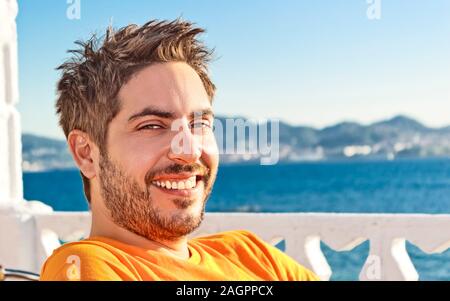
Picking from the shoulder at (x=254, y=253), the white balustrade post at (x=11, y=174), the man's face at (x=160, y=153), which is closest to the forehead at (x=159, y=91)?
the man's face at (x=160, y=153)

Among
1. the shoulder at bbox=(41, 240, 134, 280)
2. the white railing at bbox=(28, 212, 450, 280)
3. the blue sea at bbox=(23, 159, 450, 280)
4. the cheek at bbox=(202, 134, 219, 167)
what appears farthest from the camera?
the blue sea at bbox=(23, 159, 450, 280)

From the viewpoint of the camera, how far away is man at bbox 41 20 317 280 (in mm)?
1473

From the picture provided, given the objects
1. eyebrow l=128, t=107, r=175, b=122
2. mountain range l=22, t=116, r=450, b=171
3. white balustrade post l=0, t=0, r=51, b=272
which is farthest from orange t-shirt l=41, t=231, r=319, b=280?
mountain range l=22, t=116, r=450, b=171

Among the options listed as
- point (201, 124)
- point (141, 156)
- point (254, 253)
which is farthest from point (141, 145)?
point (254, 253)

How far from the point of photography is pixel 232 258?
1.67 metres

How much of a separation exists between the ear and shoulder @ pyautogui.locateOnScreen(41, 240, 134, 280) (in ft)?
0.55

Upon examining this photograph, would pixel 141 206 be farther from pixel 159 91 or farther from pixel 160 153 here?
pixel 159 91

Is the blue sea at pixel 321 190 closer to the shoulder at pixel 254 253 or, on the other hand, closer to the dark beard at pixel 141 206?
the shoulder at pixel 254 253

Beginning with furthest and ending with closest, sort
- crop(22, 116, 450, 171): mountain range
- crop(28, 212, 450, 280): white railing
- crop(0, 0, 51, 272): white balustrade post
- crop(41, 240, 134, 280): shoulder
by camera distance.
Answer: crop(22, 116, 450, 171): mountain range, crop(0, 0, 51, 272): white balustrade post, crop(28, 212, 450, 280): white railing, crop(41, 240, 134, 280): shoulder

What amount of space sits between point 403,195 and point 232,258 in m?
31.8

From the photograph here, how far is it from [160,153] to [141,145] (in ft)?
0.13

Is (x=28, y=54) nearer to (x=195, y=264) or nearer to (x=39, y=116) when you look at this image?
(x=39, y=116)

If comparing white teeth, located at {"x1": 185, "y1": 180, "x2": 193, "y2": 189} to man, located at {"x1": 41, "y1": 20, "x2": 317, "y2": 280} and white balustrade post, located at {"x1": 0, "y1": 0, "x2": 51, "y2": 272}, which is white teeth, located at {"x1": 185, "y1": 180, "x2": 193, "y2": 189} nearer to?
man, located at {"x1": 41, "y1": 20, "x2": 317, "y2": 280}

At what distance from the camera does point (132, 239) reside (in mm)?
1541
